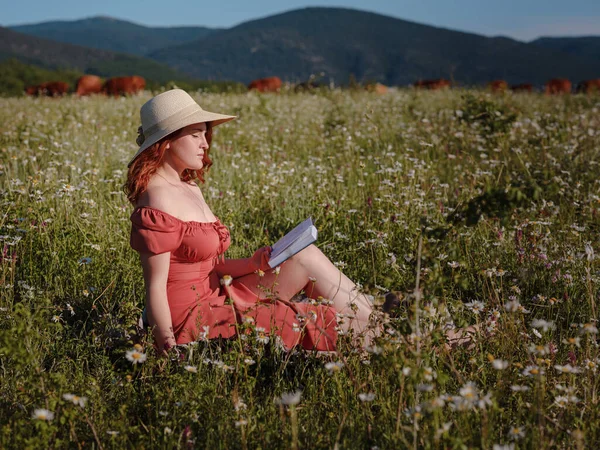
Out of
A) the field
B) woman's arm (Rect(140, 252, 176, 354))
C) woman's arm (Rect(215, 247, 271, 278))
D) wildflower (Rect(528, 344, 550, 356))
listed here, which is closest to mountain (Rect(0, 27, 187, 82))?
the field

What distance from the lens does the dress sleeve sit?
2.83 meters

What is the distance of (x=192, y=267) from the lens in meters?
3.13

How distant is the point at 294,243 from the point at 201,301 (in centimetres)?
62

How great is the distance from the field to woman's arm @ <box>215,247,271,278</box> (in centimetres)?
54

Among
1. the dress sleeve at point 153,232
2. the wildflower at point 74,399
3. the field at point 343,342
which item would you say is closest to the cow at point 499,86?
the field at point 343,342

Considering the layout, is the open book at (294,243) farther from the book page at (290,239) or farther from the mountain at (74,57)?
the mountain at (74,57)

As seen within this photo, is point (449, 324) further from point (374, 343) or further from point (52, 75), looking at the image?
point (52, 75)

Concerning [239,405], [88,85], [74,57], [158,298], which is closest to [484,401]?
[239,405]

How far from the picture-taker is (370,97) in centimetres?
1209

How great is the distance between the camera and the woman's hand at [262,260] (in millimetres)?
3303

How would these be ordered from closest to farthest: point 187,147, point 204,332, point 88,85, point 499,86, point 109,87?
point 204,332 < point 187,147 < point 499,86 < point 109,87 < point 88,85

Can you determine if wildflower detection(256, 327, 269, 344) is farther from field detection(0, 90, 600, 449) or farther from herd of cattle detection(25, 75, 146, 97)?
herd of cattle detection(25, 75, 146, 97)

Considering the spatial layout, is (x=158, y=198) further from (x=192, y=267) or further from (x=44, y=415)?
(x=44, y=415)

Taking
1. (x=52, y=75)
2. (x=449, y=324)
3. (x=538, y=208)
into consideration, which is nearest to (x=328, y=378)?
(x=449, y=324)
